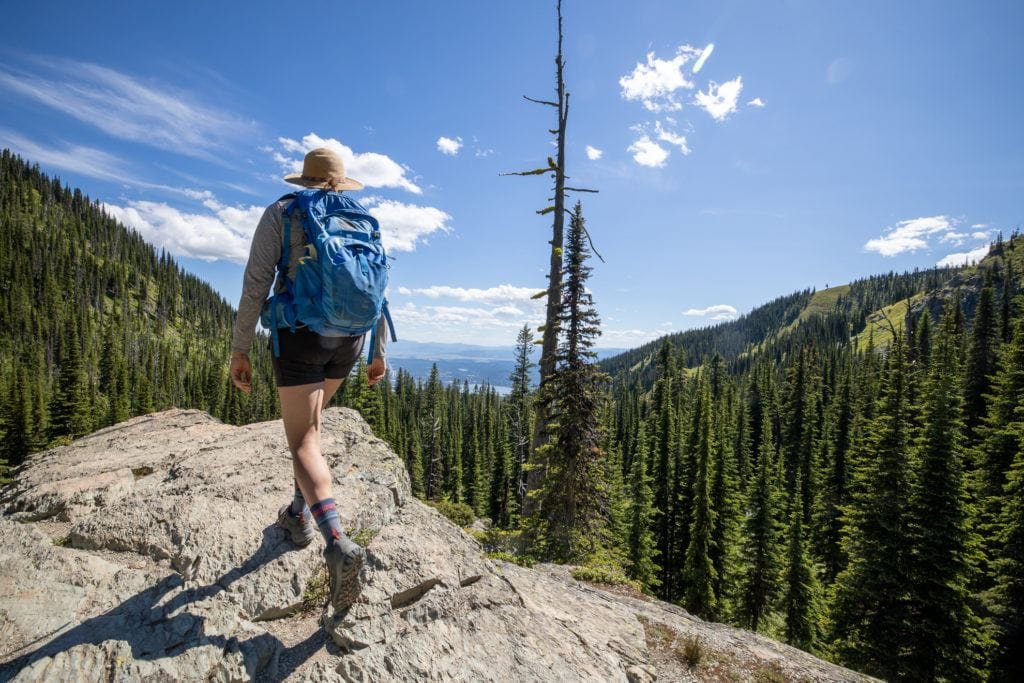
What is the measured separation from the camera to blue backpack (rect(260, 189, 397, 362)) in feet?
8.77

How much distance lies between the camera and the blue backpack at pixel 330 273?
2.67 meters

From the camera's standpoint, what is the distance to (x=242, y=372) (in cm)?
320

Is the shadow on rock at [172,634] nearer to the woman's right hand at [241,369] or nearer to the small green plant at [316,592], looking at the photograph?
the small green plant at [316,592]

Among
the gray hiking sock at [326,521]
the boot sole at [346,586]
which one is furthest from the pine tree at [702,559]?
the gray hiking sock at [326,521]

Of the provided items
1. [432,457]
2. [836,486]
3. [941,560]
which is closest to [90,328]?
[432,457]

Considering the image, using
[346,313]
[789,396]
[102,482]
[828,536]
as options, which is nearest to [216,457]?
[102,482]

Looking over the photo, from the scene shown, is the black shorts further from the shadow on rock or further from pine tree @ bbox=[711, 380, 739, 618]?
pine tree @ bbox=[711, 380, 739, 618]

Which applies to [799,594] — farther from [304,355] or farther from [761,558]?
[304,355]

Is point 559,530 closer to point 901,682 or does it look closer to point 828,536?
point 901,682

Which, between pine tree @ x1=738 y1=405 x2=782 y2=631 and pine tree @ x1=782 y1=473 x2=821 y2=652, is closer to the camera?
pine tree @ x1=782 y1=473 x2=821 y2=652

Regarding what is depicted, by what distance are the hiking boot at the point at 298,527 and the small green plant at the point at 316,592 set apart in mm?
263

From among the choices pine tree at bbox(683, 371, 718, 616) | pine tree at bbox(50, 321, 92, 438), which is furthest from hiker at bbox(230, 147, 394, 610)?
pine tree at bbox(50, 321, 92, 438)

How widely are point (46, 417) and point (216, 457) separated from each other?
55901mm

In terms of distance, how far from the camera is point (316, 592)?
10.9 feet
